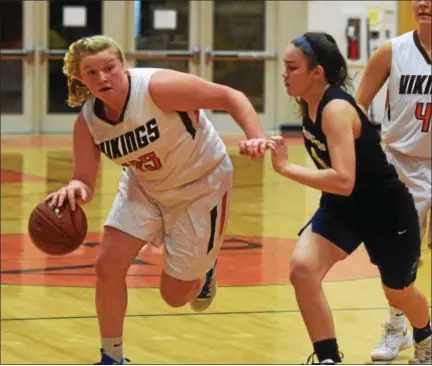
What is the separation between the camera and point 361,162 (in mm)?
4949

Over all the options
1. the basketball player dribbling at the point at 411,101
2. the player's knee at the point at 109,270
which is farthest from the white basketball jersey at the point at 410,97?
the player's knee at the point at 109,270

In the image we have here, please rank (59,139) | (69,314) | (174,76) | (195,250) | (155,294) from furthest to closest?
(59,139)
(155,294)
(69,314)
(195,250)
(174,76)

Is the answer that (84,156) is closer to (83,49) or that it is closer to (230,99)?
(83,49)

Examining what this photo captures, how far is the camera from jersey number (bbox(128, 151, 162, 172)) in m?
5.10

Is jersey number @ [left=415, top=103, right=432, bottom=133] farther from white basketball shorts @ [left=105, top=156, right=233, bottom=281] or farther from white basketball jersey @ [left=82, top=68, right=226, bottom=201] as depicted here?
white basketball jersey @ [left=82, top=68, right=226, bottom=201]

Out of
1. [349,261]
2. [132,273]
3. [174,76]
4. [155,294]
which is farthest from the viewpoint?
[349,261]

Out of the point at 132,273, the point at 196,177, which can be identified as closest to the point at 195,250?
the point at 196,177

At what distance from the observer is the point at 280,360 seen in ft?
18.8

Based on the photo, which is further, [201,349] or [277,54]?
[277,54]

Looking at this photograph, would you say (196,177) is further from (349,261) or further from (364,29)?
(364,29)

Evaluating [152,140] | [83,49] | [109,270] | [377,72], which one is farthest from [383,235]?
[83,49]

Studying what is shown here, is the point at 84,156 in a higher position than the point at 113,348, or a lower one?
higher

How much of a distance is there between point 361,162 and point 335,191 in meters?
0.37

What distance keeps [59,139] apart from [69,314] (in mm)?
11672
